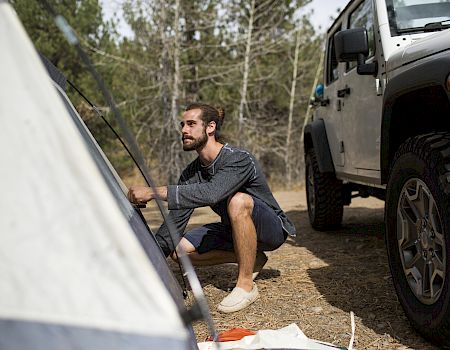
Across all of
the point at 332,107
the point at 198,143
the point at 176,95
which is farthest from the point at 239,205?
the point at 176,95

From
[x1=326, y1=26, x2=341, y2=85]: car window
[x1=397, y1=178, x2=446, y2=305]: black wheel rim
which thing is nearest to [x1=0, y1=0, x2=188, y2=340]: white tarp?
[x1=397, y1=178, x2=446, y2=305]: black wheel rim

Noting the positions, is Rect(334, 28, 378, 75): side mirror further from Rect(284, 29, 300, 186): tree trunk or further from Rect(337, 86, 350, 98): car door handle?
Rect(284, 29, 300, 186): tree trunk

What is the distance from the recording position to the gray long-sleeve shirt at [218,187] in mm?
3596

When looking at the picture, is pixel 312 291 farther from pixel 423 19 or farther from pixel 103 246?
pixel 103 246

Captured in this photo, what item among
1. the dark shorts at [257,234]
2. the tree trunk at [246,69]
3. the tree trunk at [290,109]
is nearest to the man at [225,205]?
the dark shorts at [257,234]

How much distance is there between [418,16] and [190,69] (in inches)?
482

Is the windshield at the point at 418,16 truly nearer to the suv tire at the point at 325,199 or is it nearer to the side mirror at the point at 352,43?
the side mirror at the point at 352,43

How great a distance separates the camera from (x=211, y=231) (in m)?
4.25

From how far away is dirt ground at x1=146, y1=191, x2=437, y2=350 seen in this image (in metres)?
3.30

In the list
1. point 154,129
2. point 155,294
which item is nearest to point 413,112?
point 155,294

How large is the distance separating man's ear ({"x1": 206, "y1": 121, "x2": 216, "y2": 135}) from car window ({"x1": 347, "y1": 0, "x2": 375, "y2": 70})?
1288 millimetres

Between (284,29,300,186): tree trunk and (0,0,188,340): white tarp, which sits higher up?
(0,0,188,340): white tarp

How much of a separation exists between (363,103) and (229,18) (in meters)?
12.4

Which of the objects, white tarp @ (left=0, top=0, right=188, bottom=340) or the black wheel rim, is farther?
the black wheel rim
